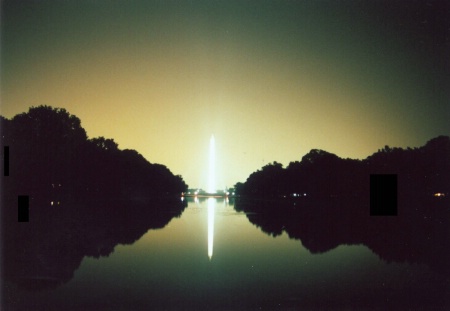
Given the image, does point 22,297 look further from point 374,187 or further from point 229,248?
point 374,187

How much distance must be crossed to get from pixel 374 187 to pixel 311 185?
1879cm

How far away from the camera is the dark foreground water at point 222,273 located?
11.2m

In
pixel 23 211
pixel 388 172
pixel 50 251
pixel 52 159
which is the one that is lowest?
pixel 23 211

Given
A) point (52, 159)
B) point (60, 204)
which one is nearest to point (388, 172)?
point (60, 204)

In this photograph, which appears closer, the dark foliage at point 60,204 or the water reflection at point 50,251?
the water reflection at point 50,251

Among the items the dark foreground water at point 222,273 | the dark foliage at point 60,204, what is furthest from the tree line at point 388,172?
the dark foreground water at point 222,273

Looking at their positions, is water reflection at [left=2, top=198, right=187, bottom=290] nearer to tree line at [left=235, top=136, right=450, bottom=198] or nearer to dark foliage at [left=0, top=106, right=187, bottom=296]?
dark foliage at [left=0, top=106, right=187, bottom=296]

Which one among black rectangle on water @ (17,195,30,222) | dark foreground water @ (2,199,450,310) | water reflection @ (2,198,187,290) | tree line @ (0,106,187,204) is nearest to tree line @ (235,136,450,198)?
tree line @ (0,106,187,204)

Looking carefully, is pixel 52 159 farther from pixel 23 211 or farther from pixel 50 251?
Answer: pixel 50 251

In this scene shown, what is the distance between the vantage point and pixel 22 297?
37.4 feet

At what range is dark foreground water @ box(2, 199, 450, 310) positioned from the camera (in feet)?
36.7

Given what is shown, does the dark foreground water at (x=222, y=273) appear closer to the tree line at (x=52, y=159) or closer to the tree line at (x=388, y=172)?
the tree line at (x=52, y=159)

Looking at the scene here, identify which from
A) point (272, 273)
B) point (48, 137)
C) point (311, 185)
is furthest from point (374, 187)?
point (272, 273)

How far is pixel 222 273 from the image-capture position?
49.8 feet
